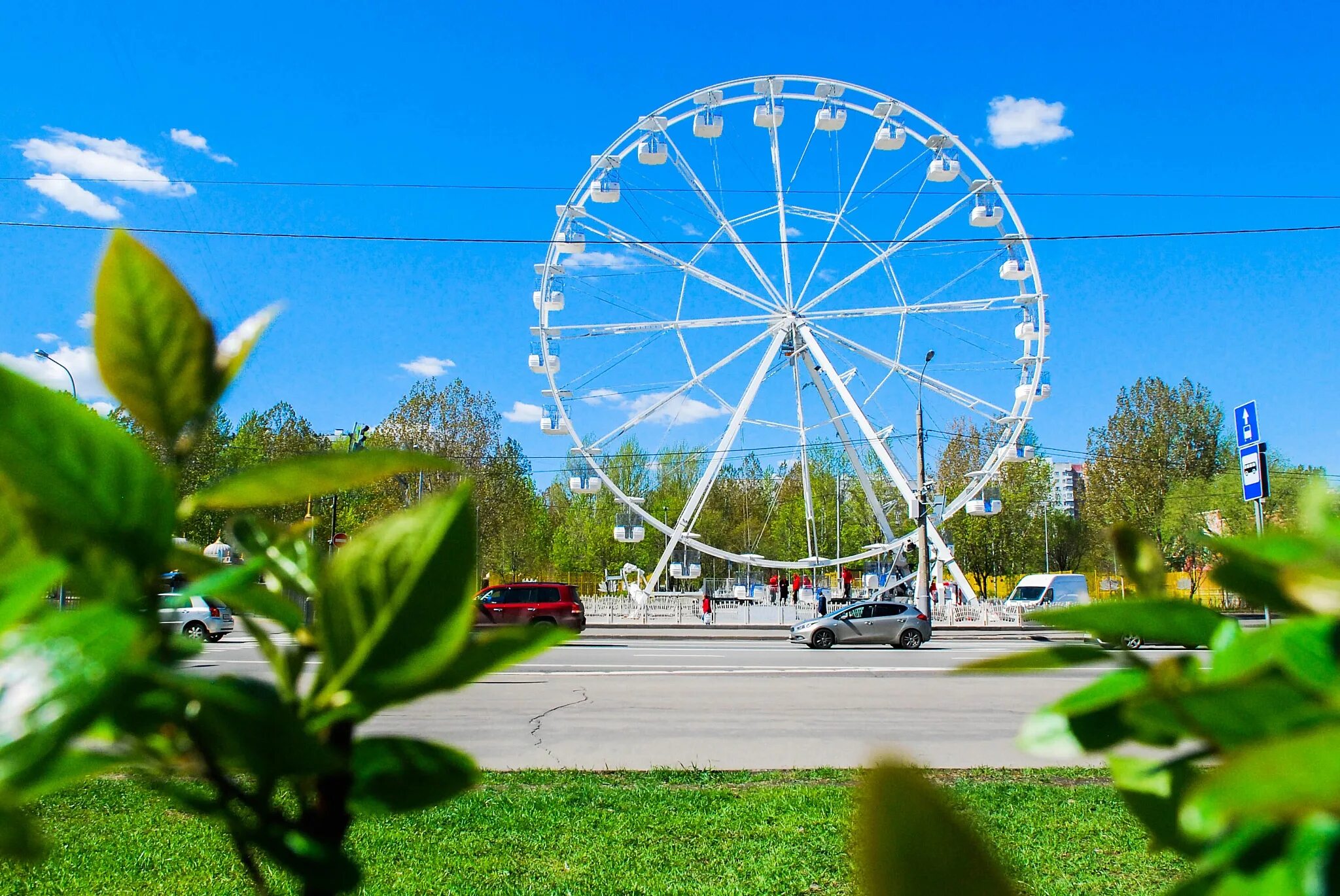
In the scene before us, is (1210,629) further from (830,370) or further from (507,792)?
(830,370)

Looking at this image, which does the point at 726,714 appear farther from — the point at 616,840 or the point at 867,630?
the point at 867,630

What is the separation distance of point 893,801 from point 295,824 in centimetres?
24

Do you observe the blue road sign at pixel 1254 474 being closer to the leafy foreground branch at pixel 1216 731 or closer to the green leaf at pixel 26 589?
the leafy foreground branch at pixel 1216 731

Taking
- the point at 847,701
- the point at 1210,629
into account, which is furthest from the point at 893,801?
the point at 847,701

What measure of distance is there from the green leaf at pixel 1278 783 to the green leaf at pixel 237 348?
1.20ft

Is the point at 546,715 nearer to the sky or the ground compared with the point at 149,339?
nearer to the ground

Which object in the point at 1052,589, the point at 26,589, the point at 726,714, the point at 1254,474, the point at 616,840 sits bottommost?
the point at 726,714

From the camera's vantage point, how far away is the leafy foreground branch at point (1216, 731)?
0.69 ft

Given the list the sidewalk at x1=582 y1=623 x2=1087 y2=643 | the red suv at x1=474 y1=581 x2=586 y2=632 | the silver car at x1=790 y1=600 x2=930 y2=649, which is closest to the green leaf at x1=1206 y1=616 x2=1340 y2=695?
the silver car at x1=790 y1=600 x2=930 y2=649

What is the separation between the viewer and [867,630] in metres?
21.8

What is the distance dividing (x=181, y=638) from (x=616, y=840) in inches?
229

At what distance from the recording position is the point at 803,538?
54625mm

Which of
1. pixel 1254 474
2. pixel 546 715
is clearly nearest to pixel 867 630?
pixel 1254 474

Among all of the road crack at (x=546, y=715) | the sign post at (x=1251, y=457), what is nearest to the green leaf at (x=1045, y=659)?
the road crack at (x=546, y=715)
